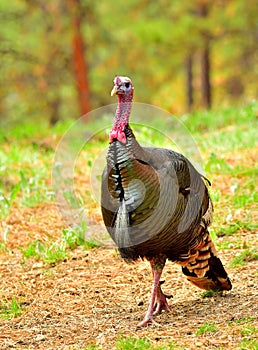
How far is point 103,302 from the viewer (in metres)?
4.40

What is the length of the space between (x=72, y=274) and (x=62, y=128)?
5498mm

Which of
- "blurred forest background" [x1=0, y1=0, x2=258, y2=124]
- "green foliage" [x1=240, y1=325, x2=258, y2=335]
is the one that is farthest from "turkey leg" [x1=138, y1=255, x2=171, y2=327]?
"blurred forest background" [x1=0, y1=0, x2=258, y2=124]

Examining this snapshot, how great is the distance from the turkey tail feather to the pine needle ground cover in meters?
0.12

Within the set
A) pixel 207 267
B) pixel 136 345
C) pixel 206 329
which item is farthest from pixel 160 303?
pixel 136 345

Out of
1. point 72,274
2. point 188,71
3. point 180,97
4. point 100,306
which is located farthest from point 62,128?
point 180,97

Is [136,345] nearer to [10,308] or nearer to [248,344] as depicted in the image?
[248,344]

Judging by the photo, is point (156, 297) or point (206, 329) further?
point (156, 297)

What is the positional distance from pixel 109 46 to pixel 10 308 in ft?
39.4

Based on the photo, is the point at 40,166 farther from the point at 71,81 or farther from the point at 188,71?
the point at 188,71

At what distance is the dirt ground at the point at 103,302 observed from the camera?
11.7 ft

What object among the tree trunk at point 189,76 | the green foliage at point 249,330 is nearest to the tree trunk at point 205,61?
the tree trunk at point 189,76

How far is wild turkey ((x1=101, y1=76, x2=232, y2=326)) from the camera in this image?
11.7 ft

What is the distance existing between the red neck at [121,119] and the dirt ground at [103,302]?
45.2 inches

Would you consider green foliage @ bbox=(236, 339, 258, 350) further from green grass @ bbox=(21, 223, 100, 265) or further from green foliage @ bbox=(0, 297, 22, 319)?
green grass @ bbox=(21, 223, 100, 265)
